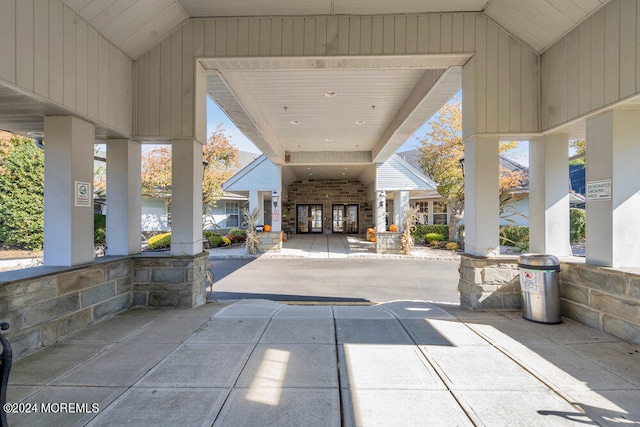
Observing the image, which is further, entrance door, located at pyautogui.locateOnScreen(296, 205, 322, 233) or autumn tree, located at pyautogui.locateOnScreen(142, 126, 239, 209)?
entrance door, located at pyautogui.locateOnScreen(296, 205, 322, 233)

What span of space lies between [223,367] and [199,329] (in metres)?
1.17

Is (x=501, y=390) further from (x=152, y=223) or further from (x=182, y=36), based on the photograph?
(x=152, y=223)

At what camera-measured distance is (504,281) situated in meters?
4.61

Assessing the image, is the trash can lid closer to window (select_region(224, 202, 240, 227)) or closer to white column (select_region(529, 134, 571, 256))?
white column (select_region(529, 134, 571, 256))

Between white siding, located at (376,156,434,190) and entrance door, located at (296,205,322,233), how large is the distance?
9610mm

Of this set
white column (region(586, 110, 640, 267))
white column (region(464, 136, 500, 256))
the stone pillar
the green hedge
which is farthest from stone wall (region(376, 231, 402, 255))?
white column (region(586, 110, 640, 267))

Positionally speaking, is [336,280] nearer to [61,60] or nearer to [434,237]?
[61,60]

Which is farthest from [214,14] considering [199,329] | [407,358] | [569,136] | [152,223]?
[152,223]

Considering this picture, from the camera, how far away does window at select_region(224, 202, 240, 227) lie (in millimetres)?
20531

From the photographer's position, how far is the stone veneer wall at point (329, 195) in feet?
71.8

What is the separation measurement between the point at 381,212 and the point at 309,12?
951cm

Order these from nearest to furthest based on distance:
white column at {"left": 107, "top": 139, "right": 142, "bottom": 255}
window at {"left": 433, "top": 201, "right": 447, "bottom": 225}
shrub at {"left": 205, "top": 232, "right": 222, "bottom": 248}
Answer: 1. white column at {"left": 107, "top": 139, "right": 142, "bottom": 255}
2. shrub at {"left": 205, "top": 232, "right": 222, "bottom": 248}
3. window at {"left": 433, "top": 201, "right": 447, "bottom": 225}

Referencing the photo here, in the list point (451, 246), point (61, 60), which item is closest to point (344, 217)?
point (451, 246)

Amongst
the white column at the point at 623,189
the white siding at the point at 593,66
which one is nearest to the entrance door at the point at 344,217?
the white siding at the point at 593,66
